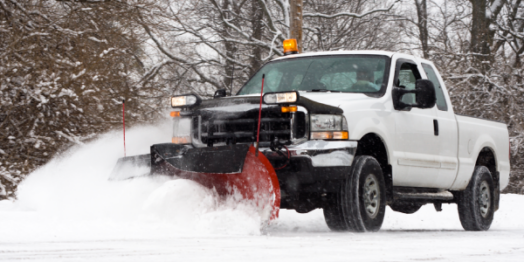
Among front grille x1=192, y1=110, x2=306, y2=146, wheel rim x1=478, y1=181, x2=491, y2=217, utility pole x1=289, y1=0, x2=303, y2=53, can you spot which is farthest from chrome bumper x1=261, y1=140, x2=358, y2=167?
utility pole x1=289, y1=0, x2=303, y2=53

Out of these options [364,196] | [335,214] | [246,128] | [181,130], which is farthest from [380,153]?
[181,130]

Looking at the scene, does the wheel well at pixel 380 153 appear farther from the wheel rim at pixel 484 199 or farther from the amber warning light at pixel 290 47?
the wheel rim at pixel 484 199

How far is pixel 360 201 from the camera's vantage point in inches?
259

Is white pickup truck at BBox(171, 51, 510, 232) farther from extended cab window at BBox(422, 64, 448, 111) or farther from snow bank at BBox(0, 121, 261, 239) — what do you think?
snow bank at BBox(0, 121, 261, 239)

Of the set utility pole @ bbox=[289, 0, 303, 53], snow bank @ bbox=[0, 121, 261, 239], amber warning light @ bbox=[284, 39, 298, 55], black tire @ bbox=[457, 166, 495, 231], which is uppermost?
utility pole @ bbox=[289, 0, 303, 53]

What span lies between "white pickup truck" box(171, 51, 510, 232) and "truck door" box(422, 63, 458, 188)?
0.04 ft

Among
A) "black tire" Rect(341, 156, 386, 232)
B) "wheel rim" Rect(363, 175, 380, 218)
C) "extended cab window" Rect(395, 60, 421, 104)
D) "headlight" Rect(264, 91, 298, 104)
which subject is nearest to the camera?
"headlight" Rect(264, 91, 298, 104)

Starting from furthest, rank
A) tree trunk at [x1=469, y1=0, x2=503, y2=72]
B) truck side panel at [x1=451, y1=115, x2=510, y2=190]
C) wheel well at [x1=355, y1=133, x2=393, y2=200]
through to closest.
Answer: tree trunk at [x1=469, y1=0, x2=503, y2=72], truck side panel at [x1=451, y1=115, x2=510, y2=190], wheel well at [x1=355, y1=133, x2=393, y2=200]

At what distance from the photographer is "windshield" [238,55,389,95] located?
7.40 metres

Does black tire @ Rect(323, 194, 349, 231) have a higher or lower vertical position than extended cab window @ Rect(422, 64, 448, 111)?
lower

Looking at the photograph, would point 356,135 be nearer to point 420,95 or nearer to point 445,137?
point 420,95

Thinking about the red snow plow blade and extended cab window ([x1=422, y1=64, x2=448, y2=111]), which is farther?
extended cab window ([x1=422, y1=64, x2=448, y2=111])

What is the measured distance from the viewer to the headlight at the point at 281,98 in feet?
20.1

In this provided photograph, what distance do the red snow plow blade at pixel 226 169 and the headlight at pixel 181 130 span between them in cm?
32
